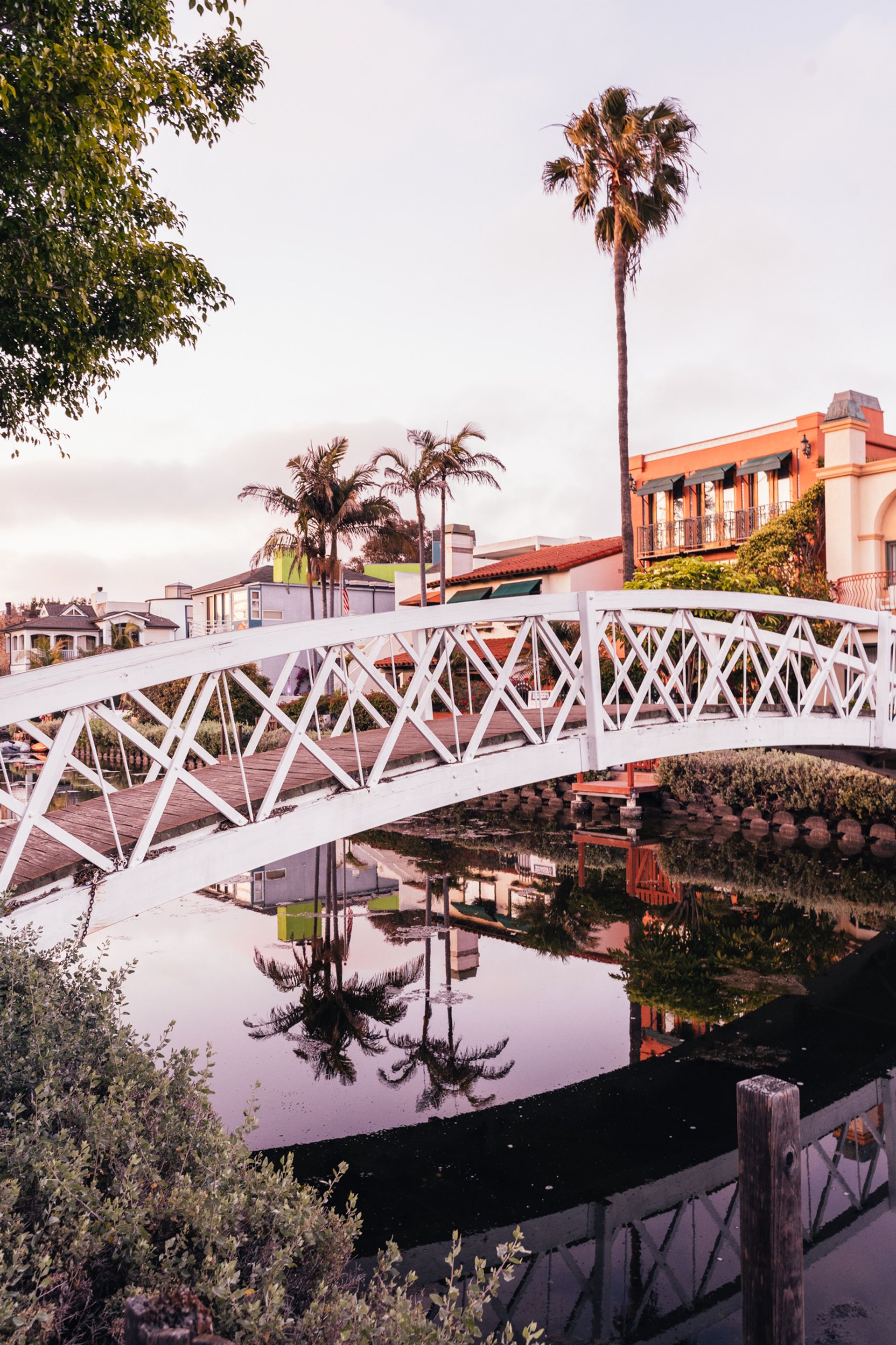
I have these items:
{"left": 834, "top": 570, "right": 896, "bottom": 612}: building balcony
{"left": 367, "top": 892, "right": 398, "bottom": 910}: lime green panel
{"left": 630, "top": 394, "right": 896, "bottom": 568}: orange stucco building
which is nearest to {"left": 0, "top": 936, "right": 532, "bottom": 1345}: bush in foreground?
{"left": 367, "top": 892, "right": 398, "bottom": 910}: lime green panel

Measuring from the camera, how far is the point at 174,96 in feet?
29.7

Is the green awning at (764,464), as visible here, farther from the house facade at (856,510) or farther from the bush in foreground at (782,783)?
the bush in foreground at (782,783)

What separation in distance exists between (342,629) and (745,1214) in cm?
419

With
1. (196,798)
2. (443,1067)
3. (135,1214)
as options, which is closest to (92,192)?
(196,798)

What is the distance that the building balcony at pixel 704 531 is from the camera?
2833 centimetres

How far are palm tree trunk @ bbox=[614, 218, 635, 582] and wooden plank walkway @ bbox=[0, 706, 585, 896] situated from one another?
1477cm

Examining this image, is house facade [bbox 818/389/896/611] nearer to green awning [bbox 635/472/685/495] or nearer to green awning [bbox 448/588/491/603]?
green awning [bbox 635/472/685/495]

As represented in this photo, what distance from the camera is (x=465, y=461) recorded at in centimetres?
3181

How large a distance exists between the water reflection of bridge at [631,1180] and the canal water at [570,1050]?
20 mm

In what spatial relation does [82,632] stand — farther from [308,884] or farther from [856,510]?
[308,884]

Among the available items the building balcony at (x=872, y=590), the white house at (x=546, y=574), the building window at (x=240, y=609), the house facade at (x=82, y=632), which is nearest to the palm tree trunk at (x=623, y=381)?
the white house at (x=546, y=574)

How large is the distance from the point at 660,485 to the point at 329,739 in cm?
Answer: 2467

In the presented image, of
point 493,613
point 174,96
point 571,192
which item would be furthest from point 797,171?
point 493,613

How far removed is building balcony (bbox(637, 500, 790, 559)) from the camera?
2833cm
